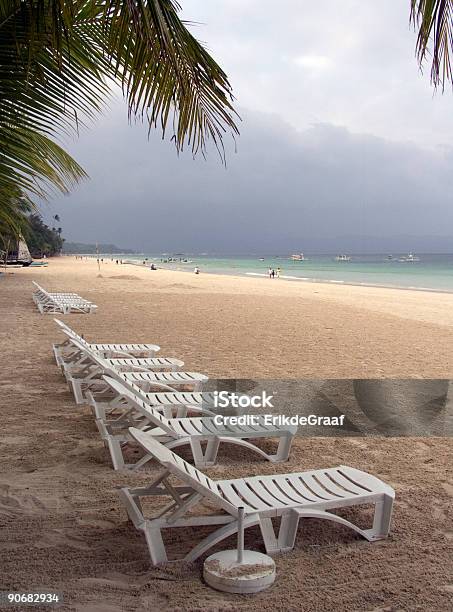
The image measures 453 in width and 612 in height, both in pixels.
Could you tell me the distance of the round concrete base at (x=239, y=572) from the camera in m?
2.38

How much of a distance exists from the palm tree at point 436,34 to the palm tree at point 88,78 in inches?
31.6

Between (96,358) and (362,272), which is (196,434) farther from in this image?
(362,272)

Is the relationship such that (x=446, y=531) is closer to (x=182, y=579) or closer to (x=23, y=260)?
(x=182, y=579)

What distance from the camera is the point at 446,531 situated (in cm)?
297

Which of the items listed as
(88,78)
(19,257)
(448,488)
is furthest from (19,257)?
(448,488)

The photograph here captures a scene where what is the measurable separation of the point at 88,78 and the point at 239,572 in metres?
2.34

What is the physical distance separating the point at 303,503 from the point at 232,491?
1.10ft

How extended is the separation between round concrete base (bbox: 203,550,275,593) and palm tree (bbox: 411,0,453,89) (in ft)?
6.21

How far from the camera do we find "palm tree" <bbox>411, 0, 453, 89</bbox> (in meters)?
1.82

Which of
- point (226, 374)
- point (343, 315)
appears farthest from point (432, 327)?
point (226, 374)

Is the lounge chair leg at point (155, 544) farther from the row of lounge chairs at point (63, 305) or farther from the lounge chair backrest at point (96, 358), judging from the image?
the row of lounge chairs at point (63, 305)

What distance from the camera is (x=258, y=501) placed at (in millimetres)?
2748

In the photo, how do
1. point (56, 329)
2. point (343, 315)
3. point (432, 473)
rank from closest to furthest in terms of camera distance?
point (432, 473)
point (56, 329)
point (343, 315)

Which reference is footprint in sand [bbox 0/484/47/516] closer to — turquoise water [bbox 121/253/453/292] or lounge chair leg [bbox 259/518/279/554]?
lounge chair leg [bbox 259/518/279/554]
